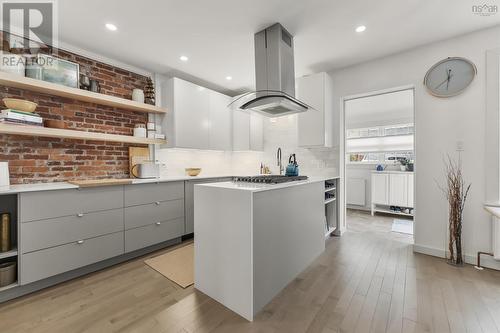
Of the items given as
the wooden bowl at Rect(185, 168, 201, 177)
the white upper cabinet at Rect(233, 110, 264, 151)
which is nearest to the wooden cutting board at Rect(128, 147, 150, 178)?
the wooden bowl at Rect(185, 168, 201, 177)

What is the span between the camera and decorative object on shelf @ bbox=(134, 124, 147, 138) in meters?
3.09

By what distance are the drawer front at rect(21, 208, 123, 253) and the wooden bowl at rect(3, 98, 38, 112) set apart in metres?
1.16

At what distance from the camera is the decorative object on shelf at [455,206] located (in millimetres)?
2398

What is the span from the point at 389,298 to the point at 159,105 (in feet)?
12.4

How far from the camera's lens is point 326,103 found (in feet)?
10.8

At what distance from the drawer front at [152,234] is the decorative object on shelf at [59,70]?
185 cm

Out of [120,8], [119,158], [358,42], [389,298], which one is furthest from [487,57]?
[119,158]

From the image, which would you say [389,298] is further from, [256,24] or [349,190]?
[349,190]

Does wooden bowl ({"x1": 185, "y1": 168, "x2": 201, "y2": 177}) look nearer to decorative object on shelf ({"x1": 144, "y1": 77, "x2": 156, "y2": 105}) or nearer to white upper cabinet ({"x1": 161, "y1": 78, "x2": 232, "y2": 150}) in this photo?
white upper cabinet ({"x1": 161, "y1": 78, "x2": 232, "y2": 150})

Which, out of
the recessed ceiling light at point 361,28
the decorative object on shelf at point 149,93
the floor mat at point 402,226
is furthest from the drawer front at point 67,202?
the floor mat at point 402,226

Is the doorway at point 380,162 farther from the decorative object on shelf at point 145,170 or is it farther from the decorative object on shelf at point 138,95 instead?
the decorative object on shelf at point 138,95

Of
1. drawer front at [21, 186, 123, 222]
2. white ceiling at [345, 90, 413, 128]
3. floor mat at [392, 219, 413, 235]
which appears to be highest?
white ceiling at [345, 90, 413, 128]

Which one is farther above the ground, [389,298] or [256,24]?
[256,24]

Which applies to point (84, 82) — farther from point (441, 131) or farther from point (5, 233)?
point (441, 131)
